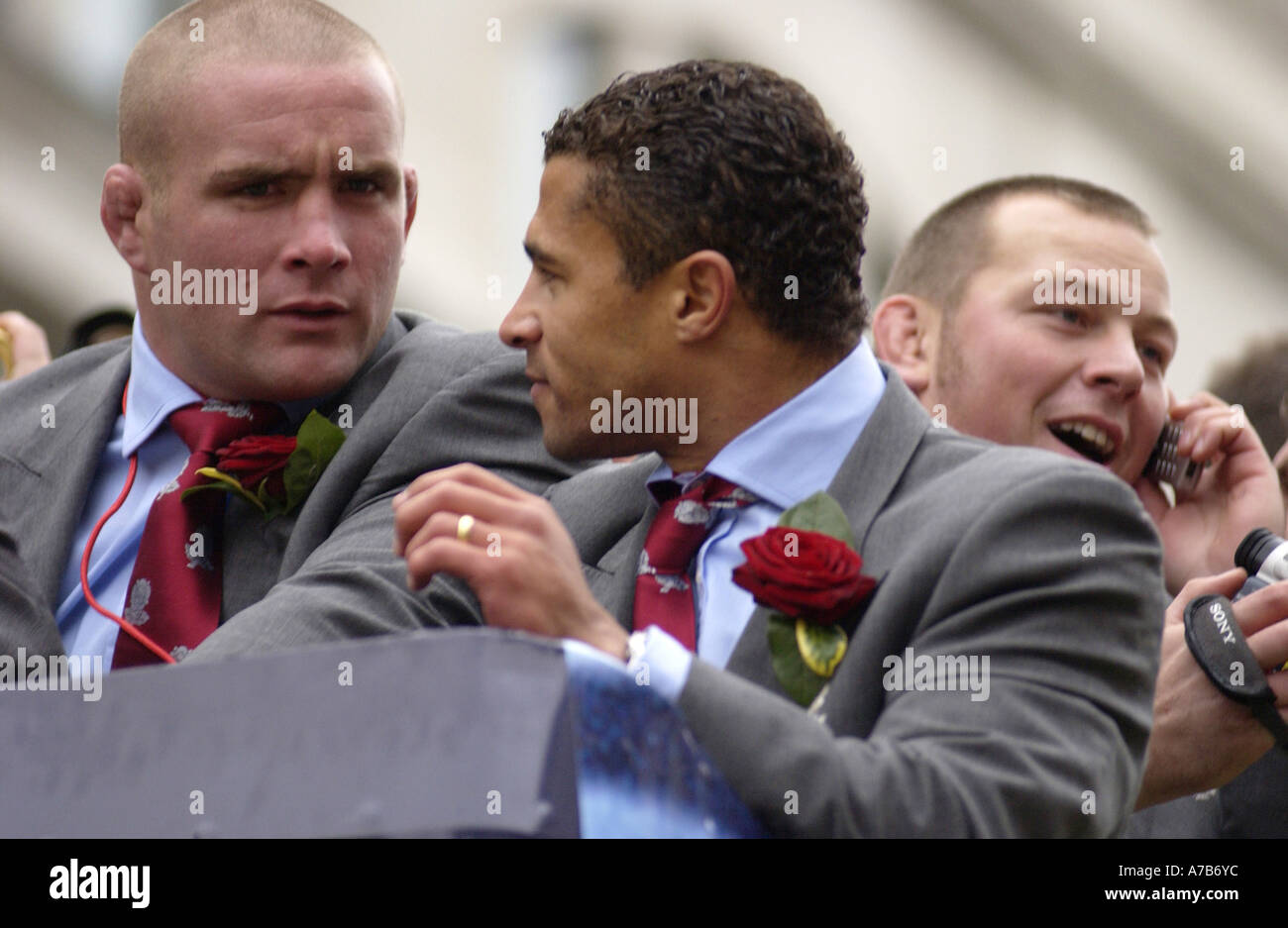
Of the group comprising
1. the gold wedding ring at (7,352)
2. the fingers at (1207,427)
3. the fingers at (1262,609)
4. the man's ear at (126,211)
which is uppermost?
the gold wedding ring at (7,352)

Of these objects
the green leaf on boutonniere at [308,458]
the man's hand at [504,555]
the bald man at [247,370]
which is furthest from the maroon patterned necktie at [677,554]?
the green leaf on boutonniere at [308,458]

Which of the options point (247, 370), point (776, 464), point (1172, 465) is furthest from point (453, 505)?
point (1172, 465)

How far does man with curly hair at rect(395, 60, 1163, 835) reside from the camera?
1871 millimetres

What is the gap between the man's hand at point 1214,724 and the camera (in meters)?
2.67

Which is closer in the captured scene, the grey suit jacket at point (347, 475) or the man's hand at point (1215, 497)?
the grey suit jacket at point (347, 475)

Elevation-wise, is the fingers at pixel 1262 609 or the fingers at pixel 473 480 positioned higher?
the fingers at pixel 473 480

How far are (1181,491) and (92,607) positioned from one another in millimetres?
1831

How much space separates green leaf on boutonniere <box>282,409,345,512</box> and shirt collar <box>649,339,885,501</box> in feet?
2.32

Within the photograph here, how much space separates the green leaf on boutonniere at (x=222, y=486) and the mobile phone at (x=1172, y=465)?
1.54 metres

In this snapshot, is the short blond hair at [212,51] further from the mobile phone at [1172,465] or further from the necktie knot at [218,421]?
the mobile phone at [1172,465]

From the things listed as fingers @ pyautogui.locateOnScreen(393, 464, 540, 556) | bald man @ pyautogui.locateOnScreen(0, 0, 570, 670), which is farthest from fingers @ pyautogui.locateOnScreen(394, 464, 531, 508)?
bald man @ pyautogui.locateOnScreen(0, 0, 570, 670)

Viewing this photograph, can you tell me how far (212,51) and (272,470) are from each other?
683mm

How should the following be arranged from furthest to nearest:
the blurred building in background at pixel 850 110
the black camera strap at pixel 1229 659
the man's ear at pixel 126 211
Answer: the blurred building in background at pixel 850 110 → the man's ear at pixel 126 211 → the black camera strap at pixel 1229 659

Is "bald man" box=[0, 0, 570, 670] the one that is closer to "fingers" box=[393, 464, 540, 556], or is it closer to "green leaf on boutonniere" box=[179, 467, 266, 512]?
"green leaf on boutonniere" box=[179, 467, 266, 512]
